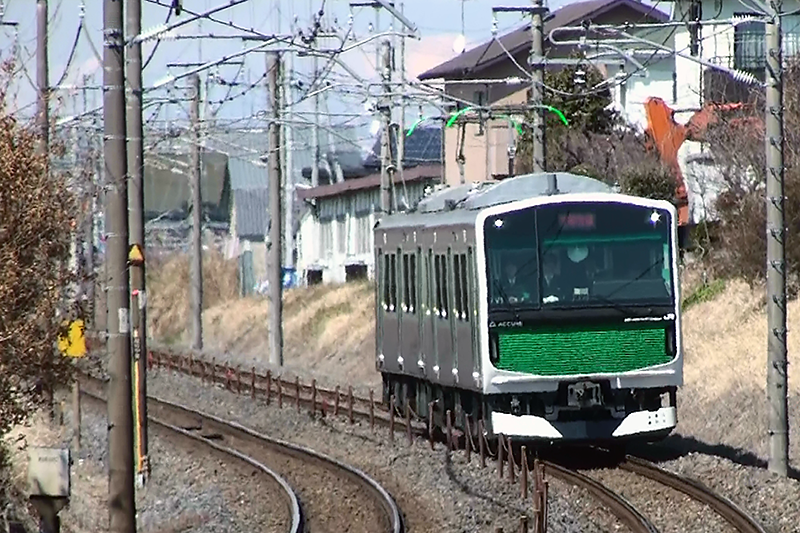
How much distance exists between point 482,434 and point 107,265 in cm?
688

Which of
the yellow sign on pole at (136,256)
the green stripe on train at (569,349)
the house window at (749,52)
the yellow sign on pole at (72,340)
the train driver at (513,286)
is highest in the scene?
the house window at (749,52)

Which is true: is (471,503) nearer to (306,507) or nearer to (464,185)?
(306,507)

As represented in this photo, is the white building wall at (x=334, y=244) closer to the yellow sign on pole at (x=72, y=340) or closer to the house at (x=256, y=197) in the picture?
the house at (x=256, y=197)

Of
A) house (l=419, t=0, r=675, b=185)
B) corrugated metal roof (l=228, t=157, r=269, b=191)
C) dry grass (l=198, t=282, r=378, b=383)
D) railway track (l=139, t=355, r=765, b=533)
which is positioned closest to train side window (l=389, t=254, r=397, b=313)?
railway track (l=139, t=355, r=765, b=533)

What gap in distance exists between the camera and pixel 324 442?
24.6 m

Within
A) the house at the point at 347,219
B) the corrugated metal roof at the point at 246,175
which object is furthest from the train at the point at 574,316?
the corrugated metal roof at the point at 246,175

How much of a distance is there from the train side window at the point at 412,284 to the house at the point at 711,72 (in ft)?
51.6

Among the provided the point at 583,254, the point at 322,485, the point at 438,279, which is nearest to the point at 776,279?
the point at 583,254

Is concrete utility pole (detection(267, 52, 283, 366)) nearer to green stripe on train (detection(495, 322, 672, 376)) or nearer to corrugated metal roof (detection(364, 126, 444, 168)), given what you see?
green stripe on train (detection(495, 322, 672, 376))

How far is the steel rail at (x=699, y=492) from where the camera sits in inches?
597

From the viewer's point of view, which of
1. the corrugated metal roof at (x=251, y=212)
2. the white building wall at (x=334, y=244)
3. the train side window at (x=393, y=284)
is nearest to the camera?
the train side window at (x=393, y=284)

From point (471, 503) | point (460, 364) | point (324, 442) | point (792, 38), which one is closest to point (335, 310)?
point (792, 38)

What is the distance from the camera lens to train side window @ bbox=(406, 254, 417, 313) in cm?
2255

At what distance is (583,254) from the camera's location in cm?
1917
